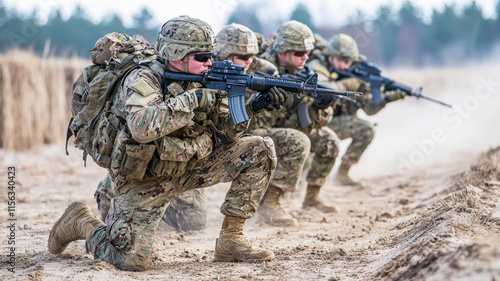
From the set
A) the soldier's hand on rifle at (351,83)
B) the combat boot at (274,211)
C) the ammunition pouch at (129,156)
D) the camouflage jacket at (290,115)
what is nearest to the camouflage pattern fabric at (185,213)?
the combat boot at (274,211)

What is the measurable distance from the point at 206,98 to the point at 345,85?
3.75 metres

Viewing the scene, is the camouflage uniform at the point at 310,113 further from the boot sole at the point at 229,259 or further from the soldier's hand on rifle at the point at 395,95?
the boot sole at the point at 229,259

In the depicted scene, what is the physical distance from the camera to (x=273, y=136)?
21.2 ft

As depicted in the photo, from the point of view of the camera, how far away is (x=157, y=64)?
15.4 feet

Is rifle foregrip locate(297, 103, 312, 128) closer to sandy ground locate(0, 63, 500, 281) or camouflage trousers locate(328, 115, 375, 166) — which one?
sandy ground locate(0, 63, 500, 281)

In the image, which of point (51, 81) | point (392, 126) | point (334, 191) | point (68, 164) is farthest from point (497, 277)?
point (392, 126)

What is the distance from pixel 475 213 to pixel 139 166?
257 cm

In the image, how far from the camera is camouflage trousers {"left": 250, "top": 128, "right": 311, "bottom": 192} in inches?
251

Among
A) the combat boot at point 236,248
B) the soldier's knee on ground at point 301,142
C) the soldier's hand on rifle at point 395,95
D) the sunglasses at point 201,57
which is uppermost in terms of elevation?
the soldier's hand on rifle at point 395,95

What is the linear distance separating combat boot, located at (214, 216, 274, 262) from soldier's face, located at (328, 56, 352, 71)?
3.93m

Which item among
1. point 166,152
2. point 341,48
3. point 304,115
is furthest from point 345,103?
point 166,152

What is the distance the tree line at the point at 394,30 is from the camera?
3547 centimetres

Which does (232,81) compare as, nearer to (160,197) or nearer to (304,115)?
(160,197)

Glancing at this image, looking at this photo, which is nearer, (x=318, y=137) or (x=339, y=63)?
(x=318, y=137)
